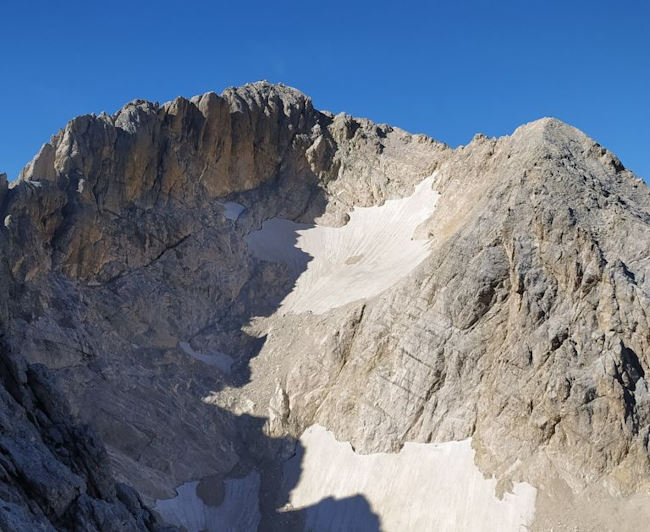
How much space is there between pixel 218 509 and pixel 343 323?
46.7 ft

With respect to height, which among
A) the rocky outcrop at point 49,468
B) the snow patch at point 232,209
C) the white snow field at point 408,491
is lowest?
the rocky outcrop at point 49,468

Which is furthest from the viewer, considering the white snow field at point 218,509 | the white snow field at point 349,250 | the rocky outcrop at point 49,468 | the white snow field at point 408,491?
the white snow field at point 349,250

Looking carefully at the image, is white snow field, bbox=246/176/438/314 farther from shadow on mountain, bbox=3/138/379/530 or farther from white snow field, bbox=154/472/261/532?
white snow field, bbox=154/472/261/532

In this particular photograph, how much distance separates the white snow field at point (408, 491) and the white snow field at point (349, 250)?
13649 mm

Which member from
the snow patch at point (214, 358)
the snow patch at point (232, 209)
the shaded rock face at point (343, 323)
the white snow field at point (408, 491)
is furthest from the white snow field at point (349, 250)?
the white snow field at point (408, 491)

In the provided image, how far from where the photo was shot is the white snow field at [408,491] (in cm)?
3828

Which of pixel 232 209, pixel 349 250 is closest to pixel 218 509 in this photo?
pixel 349 250

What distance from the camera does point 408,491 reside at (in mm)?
40812

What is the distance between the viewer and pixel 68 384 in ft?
139

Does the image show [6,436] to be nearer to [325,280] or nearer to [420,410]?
[420,410]

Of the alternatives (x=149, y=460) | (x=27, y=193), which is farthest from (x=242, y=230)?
(x=149, y=460)

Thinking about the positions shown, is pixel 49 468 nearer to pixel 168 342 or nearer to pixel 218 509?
pixel 218 509

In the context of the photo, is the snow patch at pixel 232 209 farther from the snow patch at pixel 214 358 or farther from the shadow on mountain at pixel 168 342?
the snow patch at pixel 214 358

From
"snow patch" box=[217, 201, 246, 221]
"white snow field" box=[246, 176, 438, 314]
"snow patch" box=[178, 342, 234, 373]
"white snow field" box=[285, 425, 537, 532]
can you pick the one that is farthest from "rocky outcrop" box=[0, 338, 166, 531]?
"snow patch" box=[217, 201, 246, 221]
